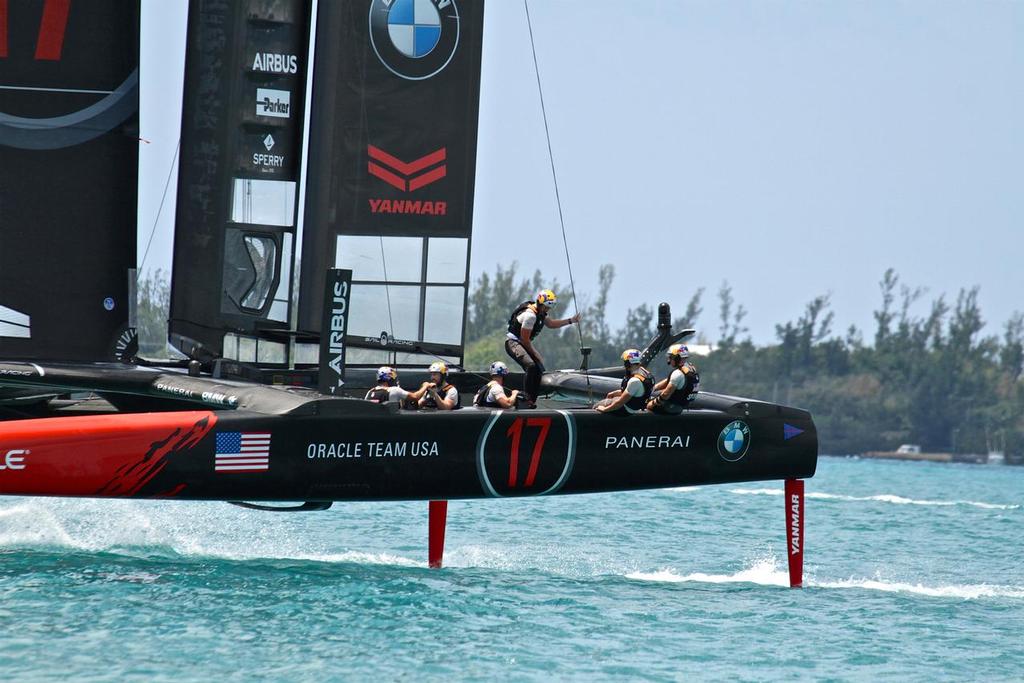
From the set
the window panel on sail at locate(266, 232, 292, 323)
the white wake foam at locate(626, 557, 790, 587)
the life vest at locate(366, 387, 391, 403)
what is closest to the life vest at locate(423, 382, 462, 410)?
the life vest at locate(366, 387, 391, 403)

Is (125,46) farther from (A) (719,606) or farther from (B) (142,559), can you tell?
(A) (719,606)

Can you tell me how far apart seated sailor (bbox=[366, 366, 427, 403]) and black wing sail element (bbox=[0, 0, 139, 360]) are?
170 centimetres

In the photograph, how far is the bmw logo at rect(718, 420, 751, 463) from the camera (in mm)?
9539

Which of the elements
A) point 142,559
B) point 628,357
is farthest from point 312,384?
point 628,357

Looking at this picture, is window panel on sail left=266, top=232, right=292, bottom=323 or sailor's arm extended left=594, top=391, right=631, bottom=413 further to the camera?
window panel on sail left=266, top=232, right=292, bottom=323

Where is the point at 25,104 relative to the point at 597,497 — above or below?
above

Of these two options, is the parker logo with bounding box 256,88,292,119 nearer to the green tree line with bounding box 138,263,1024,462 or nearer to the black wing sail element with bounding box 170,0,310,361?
the black wing sail element with bounding box 170,0,310,361

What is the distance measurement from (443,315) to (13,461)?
3.89m

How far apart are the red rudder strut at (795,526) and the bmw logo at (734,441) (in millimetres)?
742

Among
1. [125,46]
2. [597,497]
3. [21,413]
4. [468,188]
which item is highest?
[125,46]

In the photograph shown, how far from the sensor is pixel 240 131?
10.3 m

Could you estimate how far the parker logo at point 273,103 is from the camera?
34.1ft

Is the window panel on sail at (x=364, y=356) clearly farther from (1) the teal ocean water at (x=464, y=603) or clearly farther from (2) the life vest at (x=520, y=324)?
(1) the teal ocean water at (x=464, y=603)

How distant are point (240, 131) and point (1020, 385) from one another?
218ft
